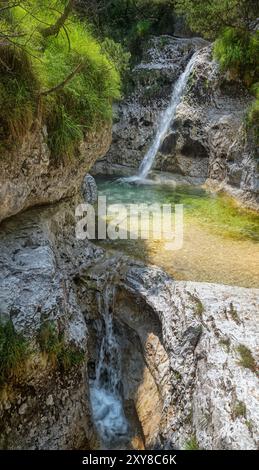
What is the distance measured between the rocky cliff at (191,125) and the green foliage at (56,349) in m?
6.05

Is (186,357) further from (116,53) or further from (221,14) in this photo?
(221,14)

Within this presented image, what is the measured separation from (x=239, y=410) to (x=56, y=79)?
4.49m

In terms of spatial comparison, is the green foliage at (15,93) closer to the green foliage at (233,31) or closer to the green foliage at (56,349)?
the green foliage at (56,349)

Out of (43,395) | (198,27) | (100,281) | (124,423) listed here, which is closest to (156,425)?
(124,423)

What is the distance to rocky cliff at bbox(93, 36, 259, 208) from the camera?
9758 millimetres

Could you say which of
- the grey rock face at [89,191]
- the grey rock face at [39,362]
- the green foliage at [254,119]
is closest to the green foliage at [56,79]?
the grey rock face at [39,362]

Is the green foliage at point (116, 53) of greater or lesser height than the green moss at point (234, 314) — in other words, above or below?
above

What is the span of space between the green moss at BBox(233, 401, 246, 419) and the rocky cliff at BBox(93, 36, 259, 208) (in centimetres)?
622

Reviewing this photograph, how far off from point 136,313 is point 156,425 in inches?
62.2

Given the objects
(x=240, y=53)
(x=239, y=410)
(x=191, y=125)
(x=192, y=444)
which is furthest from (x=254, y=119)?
(x=192, y=444)

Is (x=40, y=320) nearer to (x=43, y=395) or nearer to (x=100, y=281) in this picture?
(x=43, y=395)

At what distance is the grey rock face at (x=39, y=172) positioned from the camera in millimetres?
4652

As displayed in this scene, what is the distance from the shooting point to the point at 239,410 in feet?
10.4

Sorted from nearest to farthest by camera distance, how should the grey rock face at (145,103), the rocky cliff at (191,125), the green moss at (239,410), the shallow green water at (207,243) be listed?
the green moss at (239,410) < the shallow green water at (207,243) < the rocky cliff at (191,125) < the grey rock face at (145,103)
